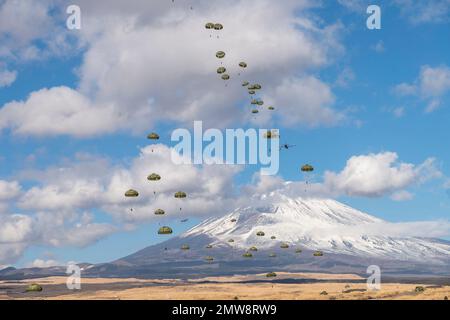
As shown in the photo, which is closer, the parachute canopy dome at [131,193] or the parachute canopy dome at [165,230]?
the parachute canopy dome at [131,193]

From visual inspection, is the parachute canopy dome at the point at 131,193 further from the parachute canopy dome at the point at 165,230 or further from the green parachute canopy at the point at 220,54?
the green parachute canopy at the point at 220,54

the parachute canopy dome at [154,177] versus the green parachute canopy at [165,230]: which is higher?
the parachute canopy dome at [154,177]

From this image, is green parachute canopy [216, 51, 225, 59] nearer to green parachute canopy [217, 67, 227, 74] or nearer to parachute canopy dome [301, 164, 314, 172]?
green parachute canopy [217, 67, 227, 74]

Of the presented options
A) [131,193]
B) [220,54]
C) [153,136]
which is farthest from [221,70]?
[131,193]

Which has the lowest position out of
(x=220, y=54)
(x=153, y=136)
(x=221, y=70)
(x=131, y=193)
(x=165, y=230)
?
(x=165, y=230)

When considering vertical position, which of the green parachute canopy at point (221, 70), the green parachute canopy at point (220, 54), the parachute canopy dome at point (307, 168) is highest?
the green parachute canopy at point (220, 54)

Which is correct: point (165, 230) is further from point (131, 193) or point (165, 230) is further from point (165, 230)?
point (131, 193)

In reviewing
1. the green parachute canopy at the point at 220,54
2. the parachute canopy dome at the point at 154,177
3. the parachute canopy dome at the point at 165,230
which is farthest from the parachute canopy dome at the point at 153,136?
the parachute canopy dome at the point at 165,230

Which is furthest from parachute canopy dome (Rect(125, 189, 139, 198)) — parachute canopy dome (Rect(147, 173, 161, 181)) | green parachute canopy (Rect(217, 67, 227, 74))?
green parachute canopy (Rect(217, 67, 227, 74))

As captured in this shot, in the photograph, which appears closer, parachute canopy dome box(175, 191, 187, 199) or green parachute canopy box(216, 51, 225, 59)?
green parachute canopy box(216, 51, 225, 59)
